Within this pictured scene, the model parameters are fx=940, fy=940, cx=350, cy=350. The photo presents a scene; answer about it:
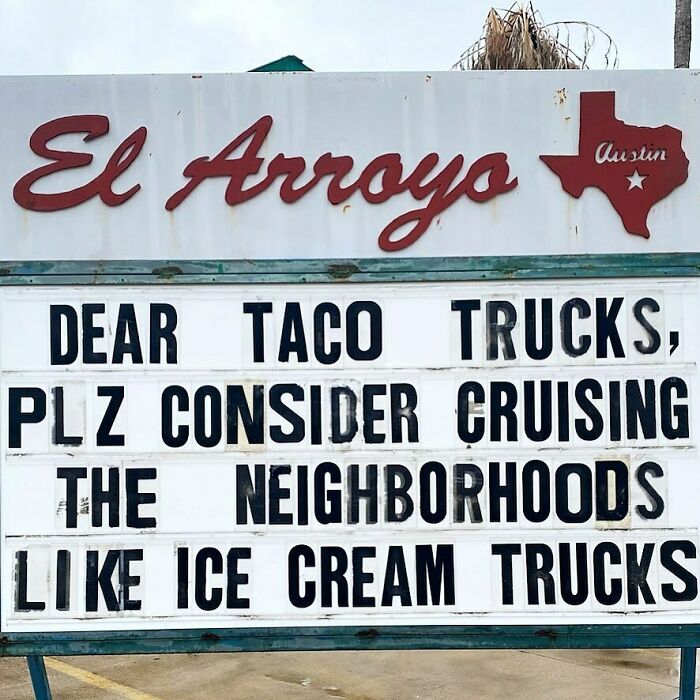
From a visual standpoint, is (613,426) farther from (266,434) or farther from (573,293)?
(266,434)

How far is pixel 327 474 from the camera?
514 centimetres

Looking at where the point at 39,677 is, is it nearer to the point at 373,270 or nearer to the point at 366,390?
the point at 366,390

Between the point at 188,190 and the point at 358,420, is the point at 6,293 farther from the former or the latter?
the point at 358,420

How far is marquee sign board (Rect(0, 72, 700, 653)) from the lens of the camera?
5.13m

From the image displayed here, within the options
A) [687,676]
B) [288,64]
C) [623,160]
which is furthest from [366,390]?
[288,64]

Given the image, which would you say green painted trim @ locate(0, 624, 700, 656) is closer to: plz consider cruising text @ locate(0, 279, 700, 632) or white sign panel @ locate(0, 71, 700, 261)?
plz consider cruising text @ locate(0, 279, 700, 632)

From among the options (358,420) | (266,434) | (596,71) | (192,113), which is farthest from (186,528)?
(596,71)

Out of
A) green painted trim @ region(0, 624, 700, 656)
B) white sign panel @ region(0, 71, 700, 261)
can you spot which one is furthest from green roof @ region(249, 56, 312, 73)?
green painted trim @ region(0, 624, 700, 656)

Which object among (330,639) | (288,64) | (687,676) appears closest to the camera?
(330,639)

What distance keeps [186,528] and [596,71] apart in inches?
133

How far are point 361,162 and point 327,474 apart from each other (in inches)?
68.1

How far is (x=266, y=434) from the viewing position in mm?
5137

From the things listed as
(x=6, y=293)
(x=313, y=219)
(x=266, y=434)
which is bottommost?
(x=266, y=434)

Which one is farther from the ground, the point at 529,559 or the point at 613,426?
the point at 613,426
